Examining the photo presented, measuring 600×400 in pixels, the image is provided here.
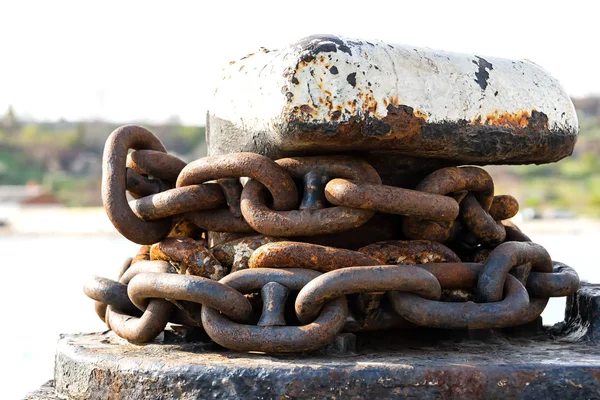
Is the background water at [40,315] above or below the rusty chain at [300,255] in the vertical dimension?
below

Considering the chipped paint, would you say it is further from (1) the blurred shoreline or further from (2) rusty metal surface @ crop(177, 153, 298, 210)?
(1) the blurred shoreline

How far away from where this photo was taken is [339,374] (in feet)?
6.48

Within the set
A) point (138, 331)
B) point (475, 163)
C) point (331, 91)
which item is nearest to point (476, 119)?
point (475, 163)

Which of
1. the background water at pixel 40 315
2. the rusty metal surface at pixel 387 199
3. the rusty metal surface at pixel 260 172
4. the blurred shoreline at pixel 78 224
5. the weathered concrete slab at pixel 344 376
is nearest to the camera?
the weathered concrete slab at pixel 344 376

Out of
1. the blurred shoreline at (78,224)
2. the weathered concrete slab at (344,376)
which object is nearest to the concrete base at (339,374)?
the weathered concrete slab at (344,376)

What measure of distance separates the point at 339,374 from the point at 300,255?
36 centimetres

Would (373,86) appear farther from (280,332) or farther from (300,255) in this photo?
(280,332)

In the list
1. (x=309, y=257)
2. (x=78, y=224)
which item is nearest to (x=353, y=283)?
(x=309, y=257)

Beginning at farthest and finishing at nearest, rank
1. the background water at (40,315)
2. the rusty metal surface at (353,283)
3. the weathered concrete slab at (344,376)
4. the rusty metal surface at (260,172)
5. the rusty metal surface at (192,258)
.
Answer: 1. the background water at (40,315)
2. the rusty metal surface at (192,258)
3. the rusty metal surface at (260,172)
4. the rusty metal surface at (353,283)
5. the weathered concrete slab at (344,376)

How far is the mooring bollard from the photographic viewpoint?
6.71 ft

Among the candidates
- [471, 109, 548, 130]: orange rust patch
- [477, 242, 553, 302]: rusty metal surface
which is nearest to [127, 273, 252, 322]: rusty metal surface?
[477, 242, 553, 302]: rusty metal surface

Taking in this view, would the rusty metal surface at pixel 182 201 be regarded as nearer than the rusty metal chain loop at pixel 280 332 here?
No

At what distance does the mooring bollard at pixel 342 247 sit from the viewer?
80.5 inches

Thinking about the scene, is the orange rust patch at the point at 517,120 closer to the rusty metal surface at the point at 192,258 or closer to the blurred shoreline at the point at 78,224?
the rusty metal surface at the point at 192,258
